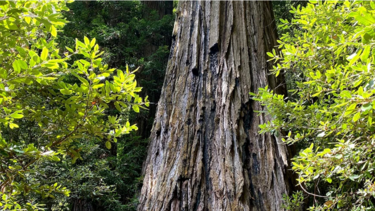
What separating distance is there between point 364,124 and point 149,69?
13.2 feet

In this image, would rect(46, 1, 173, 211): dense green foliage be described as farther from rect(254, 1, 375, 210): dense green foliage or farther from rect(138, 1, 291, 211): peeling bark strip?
rect(254, 1, 375, 210): dense green foliage

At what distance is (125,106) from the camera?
1345mm

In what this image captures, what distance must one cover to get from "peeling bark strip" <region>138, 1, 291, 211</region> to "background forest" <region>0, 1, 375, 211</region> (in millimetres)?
258

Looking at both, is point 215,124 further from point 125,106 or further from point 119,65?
point 119,65

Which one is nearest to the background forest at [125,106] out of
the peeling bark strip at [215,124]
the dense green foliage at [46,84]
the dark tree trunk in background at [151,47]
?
the dense green foliage at [46,84]

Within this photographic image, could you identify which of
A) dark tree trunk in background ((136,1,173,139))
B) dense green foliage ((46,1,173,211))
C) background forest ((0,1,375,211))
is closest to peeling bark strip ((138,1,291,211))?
background forest ((0,1,375,211))

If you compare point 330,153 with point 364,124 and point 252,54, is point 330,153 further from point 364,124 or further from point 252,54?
point 252,54

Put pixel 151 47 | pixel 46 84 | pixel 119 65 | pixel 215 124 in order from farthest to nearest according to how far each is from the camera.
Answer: pixel 151 47
pixel 119 65
pixel 215 124
pixel 46 84

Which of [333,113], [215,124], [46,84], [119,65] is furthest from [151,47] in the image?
[46,84]

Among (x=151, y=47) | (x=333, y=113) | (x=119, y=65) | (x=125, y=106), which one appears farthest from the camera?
(x=151, y=47)

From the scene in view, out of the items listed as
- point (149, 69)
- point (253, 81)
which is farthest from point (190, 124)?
point (149, 69)

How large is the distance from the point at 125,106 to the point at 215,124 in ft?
3.87

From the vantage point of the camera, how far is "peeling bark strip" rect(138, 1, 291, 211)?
2086mm

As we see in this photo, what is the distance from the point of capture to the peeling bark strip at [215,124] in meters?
2.09
